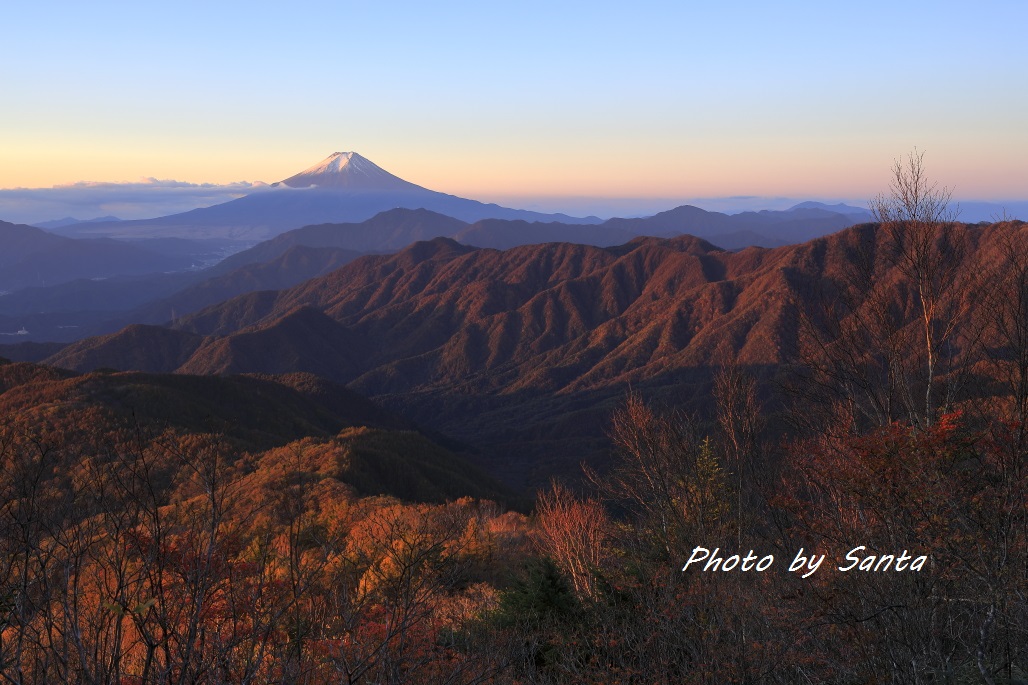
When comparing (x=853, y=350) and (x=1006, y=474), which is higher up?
(x=853, y=350)

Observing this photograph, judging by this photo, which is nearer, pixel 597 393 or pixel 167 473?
pixel 167 473

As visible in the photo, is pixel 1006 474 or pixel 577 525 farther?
pixel 577 525

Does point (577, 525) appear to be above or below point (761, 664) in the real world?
below

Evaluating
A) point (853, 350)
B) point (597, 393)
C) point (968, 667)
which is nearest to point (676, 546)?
point (853, 350)

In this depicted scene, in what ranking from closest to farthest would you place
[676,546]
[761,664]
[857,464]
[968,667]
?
1. [968,667]
2. [761,664]
3. [857,464]
4. [676,546]

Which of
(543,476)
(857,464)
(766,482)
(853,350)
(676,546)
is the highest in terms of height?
(853,350)

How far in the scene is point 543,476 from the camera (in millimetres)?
124500

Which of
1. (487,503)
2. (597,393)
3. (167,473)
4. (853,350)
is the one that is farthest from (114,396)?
(597,393)

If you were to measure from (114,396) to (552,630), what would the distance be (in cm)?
7321

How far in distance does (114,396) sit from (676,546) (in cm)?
7182

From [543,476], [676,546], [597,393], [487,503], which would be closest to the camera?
[676,546]

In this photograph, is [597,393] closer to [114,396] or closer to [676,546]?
[114,396]

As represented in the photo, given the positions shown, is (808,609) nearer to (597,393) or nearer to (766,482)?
(766,482)

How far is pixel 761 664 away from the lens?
43.6ft
